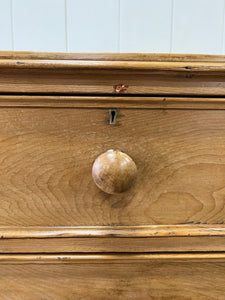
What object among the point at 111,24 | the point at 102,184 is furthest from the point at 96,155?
the point at 111,24

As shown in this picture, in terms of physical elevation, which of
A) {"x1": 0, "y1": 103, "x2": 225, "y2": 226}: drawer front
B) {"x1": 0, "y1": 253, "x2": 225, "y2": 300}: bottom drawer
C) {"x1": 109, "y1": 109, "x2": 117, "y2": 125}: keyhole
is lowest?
{"x1": 0, "y1": 253, "x2": 225, "y2": 300}: bottom drawer

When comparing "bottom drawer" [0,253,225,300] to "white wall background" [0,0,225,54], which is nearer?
"bottom drawer" [0,253,225,300]

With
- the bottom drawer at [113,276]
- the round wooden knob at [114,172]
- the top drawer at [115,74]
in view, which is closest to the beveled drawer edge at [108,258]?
the bottom drawer at [113,276]

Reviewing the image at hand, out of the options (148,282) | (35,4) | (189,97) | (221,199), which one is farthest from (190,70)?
(35,4)

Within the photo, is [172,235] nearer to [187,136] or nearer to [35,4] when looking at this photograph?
[187,136]

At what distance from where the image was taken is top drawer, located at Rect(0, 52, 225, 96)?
0.28 metres

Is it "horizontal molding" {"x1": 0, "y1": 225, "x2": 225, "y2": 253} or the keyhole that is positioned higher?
the keyhole

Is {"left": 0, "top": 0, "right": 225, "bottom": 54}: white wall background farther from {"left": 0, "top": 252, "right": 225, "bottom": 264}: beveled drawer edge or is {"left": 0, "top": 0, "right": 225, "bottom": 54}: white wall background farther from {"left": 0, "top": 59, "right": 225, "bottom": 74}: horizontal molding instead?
{"left": 0, "top": 252, "right": 225, "bottom": 264}: beveled drawer edge

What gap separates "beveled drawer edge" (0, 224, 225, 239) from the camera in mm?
308

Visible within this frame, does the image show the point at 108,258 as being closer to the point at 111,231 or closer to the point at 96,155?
the point at 111,231

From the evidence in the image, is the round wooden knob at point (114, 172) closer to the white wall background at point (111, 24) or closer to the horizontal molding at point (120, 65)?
the horizontal molding at point (120, 65)

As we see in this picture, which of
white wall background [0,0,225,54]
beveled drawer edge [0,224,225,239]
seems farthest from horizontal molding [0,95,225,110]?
white wall background [0,0,225,54]

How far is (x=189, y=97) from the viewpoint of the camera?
30 centimetres

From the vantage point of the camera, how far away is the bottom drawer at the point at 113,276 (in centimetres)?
32
